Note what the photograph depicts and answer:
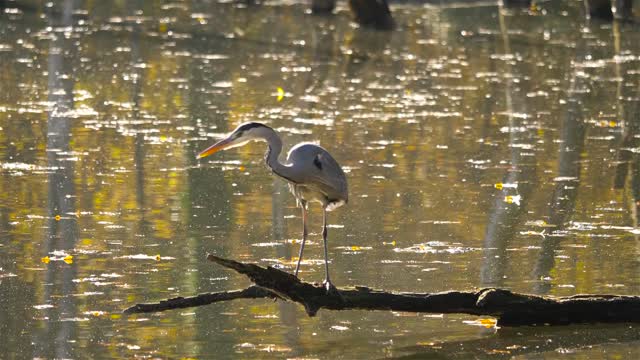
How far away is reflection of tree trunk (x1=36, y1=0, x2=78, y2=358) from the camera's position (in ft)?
30.6

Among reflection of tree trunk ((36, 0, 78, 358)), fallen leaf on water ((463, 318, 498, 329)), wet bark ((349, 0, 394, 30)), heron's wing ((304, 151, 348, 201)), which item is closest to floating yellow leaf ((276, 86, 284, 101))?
reflection of tree trunk ((36, 0, 78, 358))

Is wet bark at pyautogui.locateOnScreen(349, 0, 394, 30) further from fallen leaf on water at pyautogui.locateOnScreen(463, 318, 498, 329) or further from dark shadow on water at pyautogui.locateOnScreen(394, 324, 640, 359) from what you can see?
dark shadow on water at pyautogui.locateOnScreen(394, 324, 640, 359)

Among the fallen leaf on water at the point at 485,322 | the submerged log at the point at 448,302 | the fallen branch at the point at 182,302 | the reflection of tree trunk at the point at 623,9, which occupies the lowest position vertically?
the fallen leaf on water at the point at 485,322

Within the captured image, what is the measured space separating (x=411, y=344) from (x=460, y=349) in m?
0.29

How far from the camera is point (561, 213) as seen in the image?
1320 cm

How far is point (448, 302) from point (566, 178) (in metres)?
6.11

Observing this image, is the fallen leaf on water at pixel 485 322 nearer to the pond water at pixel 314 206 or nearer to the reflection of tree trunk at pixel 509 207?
the pond water at pixel 314 206

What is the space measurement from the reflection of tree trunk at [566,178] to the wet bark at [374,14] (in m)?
8.95

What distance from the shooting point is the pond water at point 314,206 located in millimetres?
9414

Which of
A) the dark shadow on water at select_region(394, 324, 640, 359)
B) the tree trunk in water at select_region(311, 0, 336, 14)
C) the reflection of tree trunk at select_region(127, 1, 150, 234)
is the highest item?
the tree trunk in water at select_region(311, 0, 336, 14)

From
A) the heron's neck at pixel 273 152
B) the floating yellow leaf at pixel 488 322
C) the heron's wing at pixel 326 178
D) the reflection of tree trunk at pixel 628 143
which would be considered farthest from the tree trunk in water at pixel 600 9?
the heron's neck at pixel 273 152

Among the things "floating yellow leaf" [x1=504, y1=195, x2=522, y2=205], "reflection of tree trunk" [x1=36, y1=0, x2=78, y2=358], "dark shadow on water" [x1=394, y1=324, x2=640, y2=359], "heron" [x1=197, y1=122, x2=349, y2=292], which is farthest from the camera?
"floating yellow leaf" [x1=504, y1=195, x2=522, y2=205]

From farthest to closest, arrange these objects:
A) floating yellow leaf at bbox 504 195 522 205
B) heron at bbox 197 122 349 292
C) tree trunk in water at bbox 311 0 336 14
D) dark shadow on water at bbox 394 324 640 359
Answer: tree trunk in water at bbox 311 0 336 14
floating yellow leaf at bbox 504 195 522 205
heron at bbox 197 122 349 292
dark shadow on water at bbox 394 324 640 359

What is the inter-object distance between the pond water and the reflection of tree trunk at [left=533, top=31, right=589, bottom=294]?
0.12 ft
